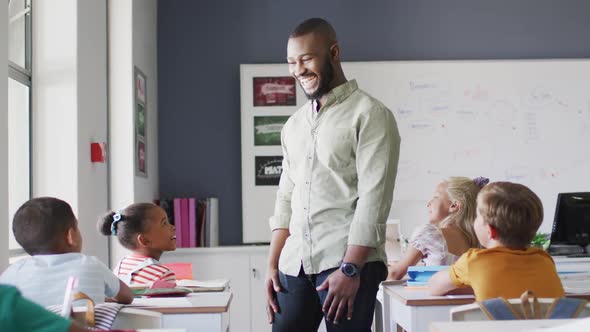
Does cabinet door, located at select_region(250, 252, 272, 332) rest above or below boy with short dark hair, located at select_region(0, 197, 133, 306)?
below

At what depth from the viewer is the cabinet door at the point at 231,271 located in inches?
201

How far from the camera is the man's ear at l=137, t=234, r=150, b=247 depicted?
3357 mm

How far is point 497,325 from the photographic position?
177cm

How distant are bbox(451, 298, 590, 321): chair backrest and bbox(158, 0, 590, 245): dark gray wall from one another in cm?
364

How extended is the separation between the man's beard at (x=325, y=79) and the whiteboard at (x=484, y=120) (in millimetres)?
3120

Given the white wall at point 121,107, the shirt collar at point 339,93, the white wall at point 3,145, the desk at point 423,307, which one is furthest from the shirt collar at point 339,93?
the white wall at point 121,107

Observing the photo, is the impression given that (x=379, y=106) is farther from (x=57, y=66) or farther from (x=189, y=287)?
(x=57, y=66)

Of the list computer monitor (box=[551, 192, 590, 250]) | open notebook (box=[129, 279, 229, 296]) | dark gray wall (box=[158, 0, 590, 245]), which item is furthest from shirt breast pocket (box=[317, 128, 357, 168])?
dark gray wall (box=[158, 0, 590, 245])

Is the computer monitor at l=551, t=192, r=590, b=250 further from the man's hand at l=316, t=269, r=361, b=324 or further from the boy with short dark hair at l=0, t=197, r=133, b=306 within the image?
the boy with short dark hair at l=0, t=197, r=133, b=306

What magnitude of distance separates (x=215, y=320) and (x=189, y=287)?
22.0 inches

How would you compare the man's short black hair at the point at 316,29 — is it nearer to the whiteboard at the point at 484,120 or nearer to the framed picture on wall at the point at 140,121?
the framed picture on wall at the point at 140,121

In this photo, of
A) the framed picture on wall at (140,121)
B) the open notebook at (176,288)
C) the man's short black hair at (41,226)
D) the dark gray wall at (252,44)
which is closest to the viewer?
the man's short black hair at (41,226)

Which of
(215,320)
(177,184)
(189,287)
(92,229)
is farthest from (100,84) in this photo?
(215,320)

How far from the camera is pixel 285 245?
94.3 inches
